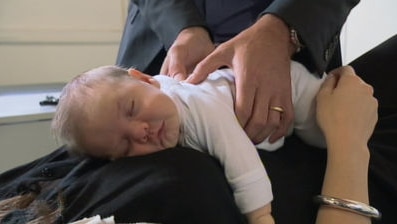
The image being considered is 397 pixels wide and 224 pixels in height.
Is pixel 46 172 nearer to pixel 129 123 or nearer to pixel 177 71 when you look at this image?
pixel 129 123

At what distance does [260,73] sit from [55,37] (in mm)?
1468

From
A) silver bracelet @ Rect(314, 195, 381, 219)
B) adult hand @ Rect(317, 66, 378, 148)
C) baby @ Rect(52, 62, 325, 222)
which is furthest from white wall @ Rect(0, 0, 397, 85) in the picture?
silver bracelet @ Rect(314, 195, 381, 219)

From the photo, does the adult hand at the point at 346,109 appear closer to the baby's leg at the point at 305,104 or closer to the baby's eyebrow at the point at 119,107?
the baby's leg at the point at 305,104

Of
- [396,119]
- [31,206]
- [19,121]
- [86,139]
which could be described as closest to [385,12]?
[396,119]

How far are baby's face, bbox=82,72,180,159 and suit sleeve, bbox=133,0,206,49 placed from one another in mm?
364

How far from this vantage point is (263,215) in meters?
0.68

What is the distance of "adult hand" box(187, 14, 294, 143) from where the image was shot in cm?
81

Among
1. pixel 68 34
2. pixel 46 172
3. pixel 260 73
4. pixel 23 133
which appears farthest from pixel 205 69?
pixel 68 34

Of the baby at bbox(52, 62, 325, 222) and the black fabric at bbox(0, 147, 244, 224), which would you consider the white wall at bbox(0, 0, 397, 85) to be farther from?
the black fabric at bbox(0, 147, 244, 224)

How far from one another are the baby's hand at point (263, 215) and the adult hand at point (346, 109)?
0.18 meters

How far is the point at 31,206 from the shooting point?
0.64 m

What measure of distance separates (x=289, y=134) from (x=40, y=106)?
1.41 meters

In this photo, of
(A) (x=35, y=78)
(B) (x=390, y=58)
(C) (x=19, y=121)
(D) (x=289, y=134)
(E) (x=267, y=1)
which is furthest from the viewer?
(A) (x=35, y=78)

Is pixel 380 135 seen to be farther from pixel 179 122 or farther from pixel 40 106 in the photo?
pixel 40 106
